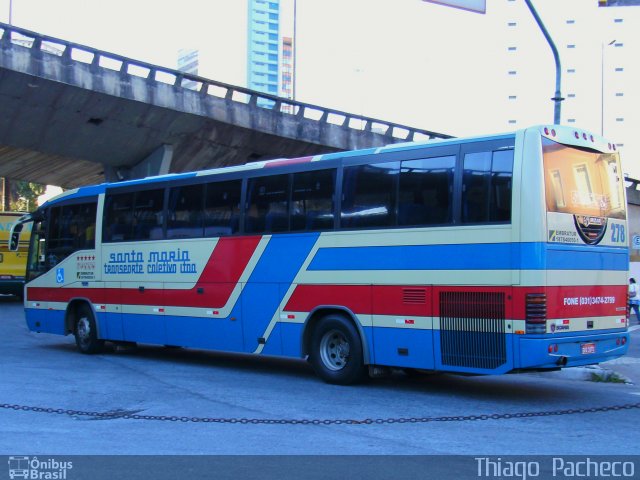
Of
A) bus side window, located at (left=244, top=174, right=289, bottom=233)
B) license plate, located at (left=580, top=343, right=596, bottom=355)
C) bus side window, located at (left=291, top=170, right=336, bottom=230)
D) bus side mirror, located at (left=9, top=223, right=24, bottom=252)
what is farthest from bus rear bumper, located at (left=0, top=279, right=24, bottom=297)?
license plate, located at (left=580, top=343, right=596, bottom=355)

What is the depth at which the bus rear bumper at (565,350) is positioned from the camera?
31.0 ft

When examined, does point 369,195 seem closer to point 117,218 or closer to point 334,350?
point 334,350

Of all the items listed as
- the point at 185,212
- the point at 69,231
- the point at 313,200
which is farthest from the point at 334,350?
the point at 69,231

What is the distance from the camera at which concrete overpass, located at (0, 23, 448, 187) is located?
996 inches

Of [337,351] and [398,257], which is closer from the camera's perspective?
[398,257]

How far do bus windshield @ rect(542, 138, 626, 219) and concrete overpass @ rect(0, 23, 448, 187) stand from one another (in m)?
19.6

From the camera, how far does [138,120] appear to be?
2870 centimetres

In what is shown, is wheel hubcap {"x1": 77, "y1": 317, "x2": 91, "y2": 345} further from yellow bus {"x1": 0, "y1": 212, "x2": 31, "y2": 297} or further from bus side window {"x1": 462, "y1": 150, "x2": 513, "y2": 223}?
yellow bus {"x1": 0, "y1": 212, "x2": 31, "y2": 297}

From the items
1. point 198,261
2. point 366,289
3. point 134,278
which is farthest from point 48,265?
point 366,289

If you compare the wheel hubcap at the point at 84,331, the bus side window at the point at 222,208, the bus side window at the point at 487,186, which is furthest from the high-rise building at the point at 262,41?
the bus side window at the point at 487,186

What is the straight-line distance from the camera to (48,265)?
56.3 feet

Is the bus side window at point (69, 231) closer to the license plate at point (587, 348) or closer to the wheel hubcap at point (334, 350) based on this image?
the wheel hubcap at point (334, 350)

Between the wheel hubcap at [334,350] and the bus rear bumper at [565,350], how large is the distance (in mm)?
2972

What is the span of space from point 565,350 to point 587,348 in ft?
1.73
